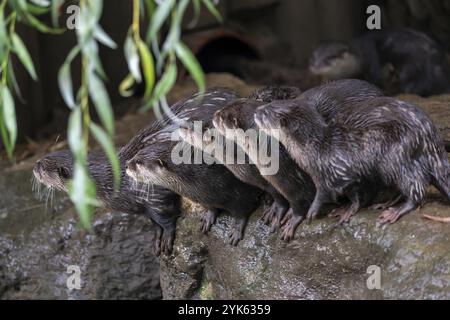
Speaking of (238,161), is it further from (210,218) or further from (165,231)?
(165,231)

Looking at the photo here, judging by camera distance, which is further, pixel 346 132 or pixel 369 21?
pixel 369 21

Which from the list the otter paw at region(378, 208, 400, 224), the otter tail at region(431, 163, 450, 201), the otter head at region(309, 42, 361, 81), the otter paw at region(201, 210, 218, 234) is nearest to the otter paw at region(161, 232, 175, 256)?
the otter paw at region(201, 210, 218, 234)

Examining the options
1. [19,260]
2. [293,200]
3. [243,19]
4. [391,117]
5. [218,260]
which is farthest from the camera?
[243,19]

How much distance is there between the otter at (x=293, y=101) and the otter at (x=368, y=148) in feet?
0.25

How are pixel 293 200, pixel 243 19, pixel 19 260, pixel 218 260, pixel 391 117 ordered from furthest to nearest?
pixel 243 19
pixel 19 260
pixel 218 260
pixel 293 200
pixel 391 117

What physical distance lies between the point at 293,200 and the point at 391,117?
462mm

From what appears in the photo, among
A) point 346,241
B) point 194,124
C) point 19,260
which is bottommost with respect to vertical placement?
point 19,260

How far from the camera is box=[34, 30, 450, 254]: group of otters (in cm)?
300

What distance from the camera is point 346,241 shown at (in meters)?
3.12

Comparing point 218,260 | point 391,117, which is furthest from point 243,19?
point 391,117

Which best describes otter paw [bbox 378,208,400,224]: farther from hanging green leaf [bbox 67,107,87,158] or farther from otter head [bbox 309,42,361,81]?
otter head [bbox 309,42,361,81]

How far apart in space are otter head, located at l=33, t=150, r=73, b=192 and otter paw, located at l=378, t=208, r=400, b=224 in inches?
50.8
